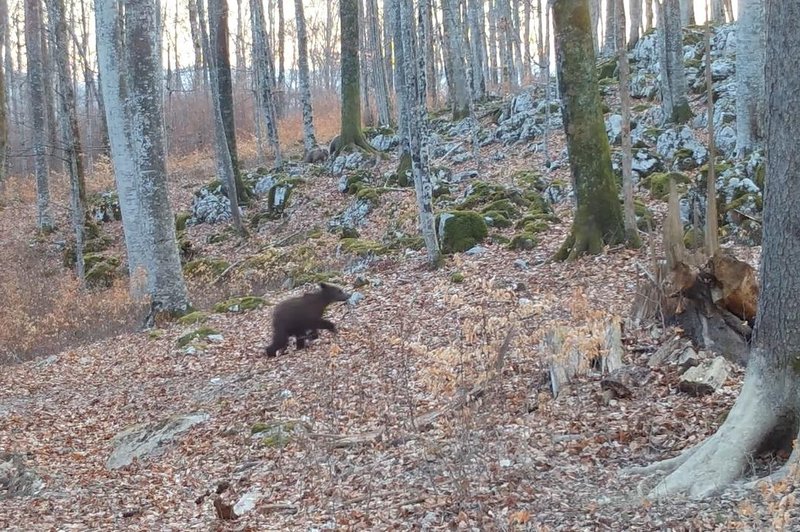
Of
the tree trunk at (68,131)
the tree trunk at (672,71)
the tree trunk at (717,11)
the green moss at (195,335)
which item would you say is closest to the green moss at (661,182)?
the tree trunk at (672,71)

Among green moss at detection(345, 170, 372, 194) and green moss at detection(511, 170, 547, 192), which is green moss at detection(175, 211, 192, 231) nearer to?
green moss at detection(345, 170, 372, 194)

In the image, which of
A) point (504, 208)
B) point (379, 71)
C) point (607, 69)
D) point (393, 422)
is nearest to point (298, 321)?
point (393, 422)

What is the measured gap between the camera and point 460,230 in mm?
12070

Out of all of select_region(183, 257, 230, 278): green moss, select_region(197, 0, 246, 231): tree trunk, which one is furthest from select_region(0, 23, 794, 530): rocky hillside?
select_region(197, 0, 246, 231): tree trunk

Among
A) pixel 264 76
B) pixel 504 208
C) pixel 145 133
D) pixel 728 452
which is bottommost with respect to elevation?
pixel 728 452

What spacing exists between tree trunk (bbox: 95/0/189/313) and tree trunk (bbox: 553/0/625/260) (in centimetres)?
631

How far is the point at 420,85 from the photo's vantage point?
1083cm

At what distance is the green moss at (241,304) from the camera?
1173cm

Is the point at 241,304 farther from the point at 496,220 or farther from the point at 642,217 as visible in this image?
the point at 642,217

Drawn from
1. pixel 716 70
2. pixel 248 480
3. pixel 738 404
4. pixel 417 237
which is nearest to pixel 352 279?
pixel 417 237

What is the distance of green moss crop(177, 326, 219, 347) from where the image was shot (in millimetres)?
10180

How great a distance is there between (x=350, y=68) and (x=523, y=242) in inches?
444

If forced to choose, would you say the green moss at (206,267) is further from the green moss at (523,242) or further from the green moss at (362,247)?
the green moss at (523,242)

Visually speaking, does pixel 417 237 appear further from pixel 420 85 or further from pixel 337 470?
Answer: pixel 337 470
